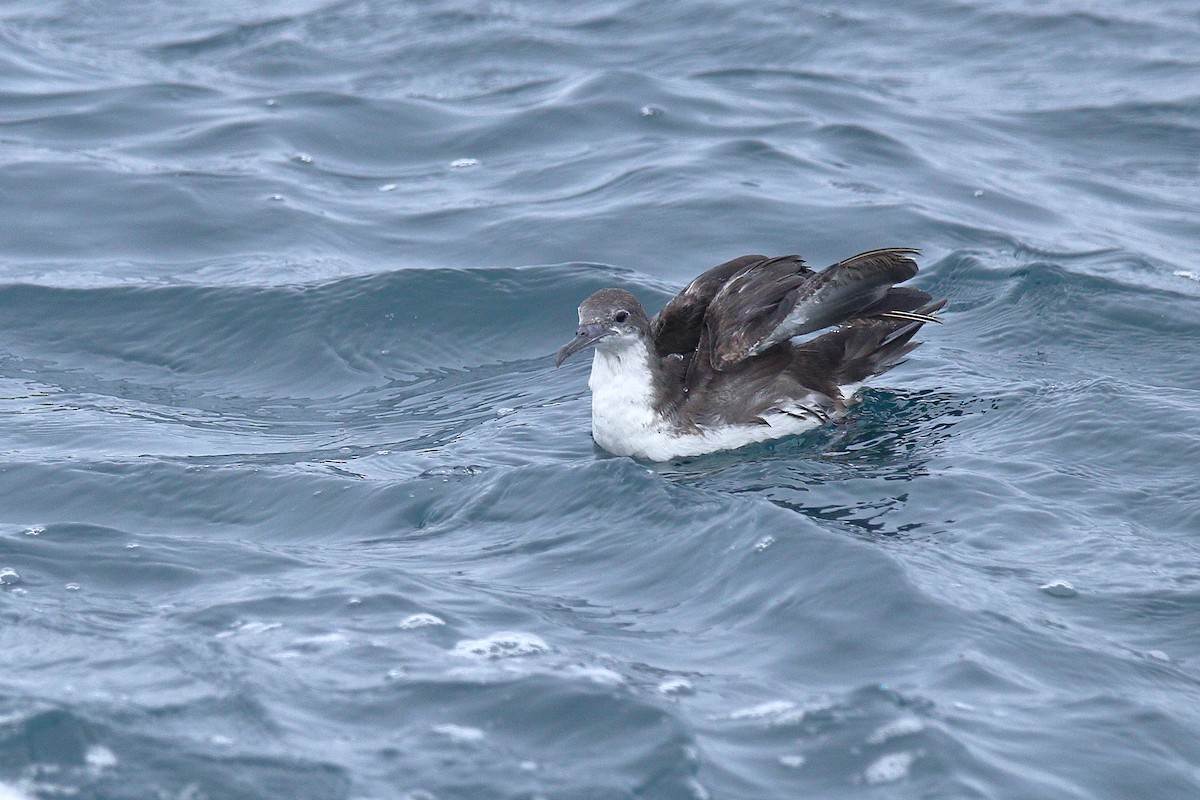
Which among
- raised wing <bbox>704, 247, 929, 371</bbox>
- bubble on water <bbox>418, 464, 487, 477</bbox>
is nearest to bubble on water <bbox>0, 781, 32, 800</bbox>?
bubble on water <bbox>418, 464, 487, 477</bbox>

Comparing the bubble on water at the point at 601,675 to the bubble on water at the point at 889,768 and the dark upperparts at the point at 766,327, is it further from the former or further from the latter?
the dark upperparts at the point at 766,327

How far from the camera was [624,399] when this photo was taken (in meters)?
8.20

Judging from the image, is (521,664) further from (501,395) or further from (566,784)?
(501,395)

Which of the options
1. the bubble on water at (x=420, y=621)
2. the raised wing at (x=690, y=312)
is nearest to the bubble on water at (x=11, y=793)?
the bubble on water at (x=420, y=621)

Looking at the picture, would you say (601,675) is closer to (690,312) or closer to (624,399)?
(624,399)

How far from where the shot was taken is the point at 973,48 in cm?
1708

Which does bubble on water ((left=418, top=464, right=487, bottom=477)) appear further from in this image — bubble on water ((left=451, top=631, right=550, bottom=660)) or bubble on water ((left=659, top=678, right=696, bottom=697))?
bubble on water ((left=659, top=678, right=696, bottom=697))

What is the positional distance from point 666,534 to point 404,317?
3.97 m

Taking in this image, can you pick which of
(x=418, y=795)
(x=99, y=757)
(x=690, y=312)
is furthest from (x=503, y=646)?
(x=690, y=312)

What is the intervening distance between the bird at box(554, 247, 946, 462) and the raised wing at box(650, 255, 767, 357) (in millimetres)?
20

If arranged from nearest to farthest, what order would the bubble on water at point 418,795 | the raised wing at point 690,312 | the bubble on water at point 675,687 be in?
1. the bubble on water at point 418,795
2. the bubble on water at point 675,687
3. the raised wing at point 690,312

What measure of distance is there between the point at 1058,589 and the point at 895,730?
1571 mm

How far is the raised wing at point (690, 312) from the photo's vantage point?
8711 millimetres

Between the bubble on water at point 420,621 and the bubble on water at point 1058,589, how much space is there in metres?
2.53
